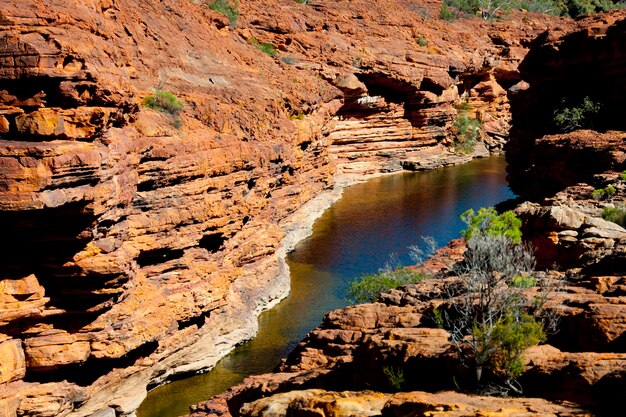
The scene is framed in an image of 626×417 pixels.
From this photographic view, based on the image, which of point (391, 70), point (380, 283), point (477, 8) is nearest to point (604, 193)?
point (380, 283)

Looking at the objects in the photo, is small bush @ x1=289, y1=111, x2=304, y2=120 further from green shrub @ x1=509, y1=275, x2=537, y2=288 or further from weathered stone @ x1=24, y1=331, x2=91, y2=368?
green shrub @ x1=509, y1=275, x2=537, y2=288

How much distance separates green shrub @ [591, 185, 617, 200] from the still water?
10.8m

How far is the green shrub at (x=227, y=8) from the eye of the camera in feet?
144

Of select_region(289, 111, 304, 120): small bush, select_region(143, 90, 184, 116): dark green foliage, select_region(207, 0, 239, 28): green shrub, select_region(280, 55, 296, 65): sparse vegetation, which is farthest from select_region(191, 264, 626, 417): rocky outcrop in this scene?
select_region(207, 0, 239, 28): green shrub

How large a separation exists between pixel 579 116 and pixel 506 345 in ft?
74.0

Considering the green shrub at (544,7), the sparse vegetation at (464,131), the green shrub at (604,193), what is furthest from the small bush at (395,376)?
the green shrub at (544,7)

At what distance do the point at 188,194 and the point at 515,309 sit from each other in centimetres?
1231

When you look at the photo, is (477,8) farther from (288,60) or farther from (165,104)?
(165,104)

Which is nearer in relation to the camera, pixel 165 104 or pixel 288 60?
pixel 165 104

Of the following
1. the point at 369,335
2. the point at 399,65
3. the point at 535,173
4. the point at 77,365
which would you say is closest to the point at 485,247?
the point at 369,335

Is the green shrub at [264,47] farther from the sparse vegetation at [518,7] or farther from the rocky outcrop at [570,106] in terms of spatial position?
the sparse vegetation at [518,7]

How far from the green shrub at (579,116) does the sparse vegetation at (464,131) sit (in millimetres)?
32324

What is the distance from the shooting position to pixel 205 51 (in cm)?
3322

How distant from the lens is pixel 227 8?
1780 inches
